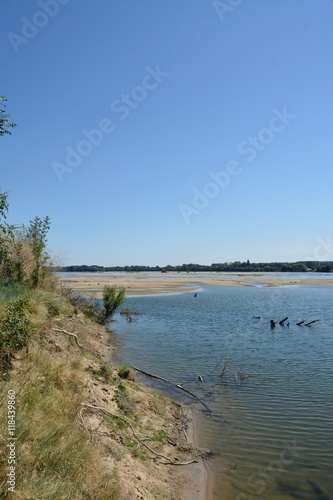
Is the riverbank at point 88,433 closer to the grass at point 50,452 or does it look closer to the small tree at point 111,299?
the grass at point 50,452

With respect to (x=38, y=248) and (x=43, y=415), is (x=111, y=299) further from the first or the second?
(x=43, y=415)

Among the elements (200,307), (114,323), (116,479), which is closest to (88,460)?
(116,479)

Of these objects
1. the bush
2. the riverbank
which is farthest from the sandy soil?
the bush

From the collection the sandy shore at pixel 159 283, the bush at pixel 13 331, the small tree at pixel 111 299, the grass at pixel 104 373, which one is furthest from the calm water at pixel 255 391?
the sandy shore at pixel 159 283

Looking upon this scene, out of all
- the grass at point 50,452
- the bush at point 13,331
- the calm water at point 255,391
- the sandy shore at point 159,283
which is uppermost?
the bush at point 13,331

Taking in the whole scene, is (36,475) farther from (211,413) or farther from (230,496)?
(211,413)

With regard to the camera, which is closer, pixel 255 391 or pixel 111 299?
pixel 255 391

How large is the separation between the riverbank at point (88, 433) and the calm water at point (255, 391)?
108 cm

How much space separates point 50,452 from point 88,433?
5.00ft

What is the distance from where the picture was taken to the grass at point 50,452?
4859 mm

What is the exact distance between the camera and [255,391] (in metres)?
14.2

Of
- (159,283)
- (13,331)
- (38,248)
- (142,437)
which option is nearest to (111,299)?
(38,248)

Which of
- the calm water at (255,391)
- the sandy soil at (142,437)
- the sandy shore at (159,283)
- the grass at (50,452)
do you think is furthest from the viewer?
the sandy shore at (159,283)

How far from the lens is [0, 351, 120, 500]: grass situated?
4.86 meters
